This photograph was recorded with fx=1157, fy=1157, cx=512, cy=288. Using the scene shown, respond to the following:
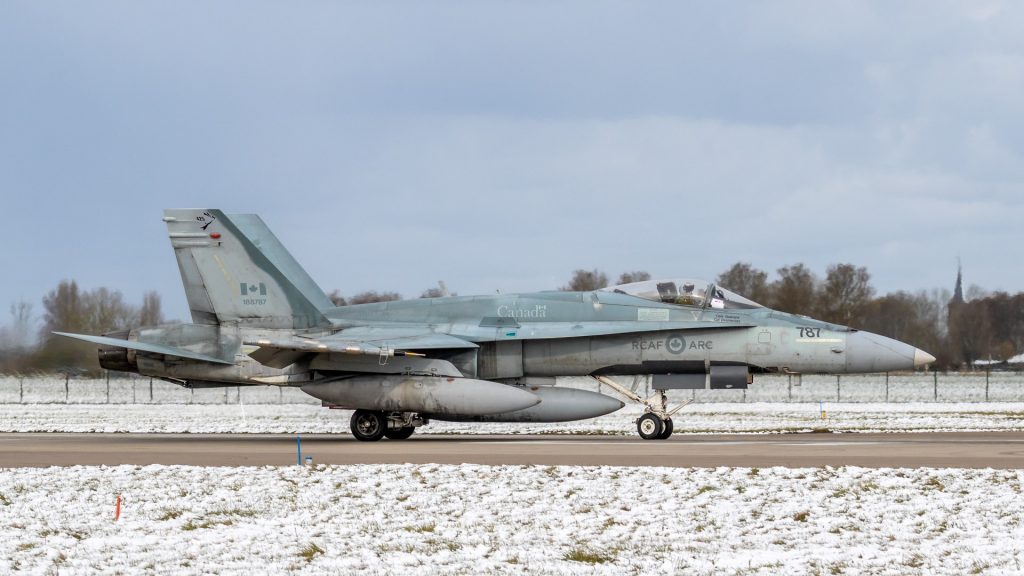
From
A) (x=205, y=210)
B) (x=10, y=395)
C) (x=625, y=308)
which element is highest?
(x=205, y=210)

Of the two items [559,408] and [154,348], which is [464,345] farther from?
[154,348]

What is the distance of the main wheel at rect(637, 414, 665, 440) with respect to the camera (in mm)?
20812

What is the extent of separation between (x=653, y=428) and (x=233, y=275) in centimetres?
845

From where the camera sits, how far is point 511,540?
9484 millimetres

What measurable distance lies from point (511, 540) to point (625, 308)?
12.3 metres

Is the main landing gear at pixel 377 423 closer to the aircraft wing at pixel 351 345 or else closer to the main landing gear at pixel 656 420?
the aircraft wing at pixel 351 345

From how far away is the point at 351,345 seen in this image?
2059cm

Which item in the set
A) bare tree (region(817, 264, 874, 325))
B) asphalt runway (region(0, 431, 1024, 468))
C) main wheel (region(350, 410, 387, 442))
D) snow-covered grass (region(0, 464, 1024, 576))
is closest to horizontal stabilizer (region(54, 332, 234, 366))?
asphalt runway (region(0, 431, 1024, 468))

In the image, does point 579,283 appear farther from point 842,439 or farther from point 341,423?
point 842,439

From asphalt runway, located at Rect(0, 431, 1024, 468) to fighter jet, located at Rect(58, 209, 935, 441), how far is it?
32.0 inches

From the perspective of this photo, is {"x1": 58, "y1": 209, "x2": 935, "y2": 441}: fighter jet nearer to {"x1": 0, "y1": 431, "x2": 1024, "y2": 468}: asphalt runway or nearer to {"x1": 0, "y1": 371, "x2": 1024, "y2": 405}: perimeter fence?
{"x1": 0, "y1": 431, "x2": 1024, "y2": 468}: asphalt runway

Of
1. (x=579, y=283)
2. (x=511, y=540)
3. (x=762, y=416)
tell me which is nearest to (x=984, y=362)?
(x=579, y=283)

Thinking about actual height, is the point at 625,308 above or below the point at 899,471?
above

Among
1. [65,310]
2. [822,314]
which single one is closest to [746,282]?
[822,314]
